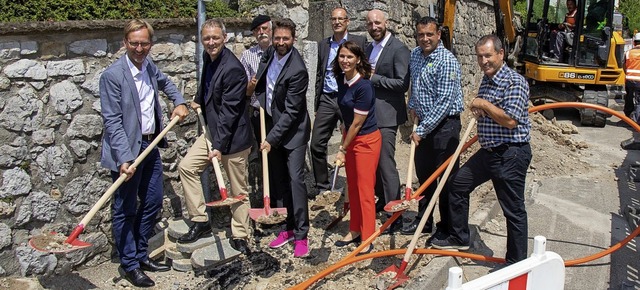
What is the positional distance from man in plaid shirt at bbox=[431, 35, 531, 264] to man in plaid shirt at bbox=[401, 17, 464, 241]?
1.19 ft

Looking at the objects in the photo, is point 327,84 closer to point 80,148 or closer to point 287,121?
point 287,121

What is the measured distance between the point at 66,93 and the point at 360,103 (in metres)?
2.32

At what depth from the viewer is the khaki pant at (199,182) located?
495cm

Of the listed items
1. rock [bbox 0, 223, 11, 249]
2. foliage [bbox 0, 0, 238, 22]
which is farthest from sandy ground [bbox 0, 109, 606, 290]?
foliage [bbox 0, 0, 238, 22]

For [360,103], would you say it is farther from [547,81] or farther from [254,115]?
[547,81]

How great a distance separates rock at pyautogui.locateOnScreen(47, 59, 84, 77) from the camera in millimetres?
4598

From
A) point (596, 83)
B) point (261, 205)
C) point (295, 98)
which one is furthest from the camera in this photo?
point (596, 83)

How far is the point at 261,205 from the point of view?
6156 millimetres

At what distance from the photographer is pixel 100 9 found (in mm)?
4980

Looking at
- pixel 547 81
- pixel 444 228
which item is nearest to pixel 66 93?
pixel 444 228

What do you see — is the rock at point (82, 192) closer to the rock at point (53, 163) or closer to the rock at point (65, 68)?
the rock at point (53, 163)

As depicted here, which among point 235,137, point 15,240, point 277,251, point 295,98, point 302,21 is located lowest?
point 277,251

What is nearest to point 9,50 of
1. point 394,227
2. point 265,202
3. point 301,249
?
point 265,202

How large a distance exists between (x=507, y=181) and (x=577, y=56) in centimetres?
970
